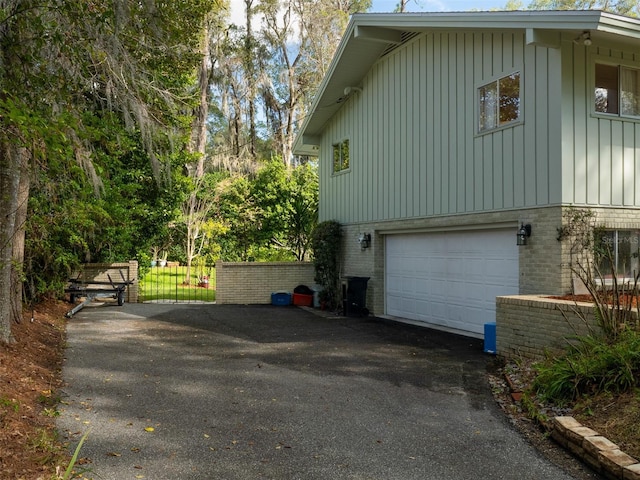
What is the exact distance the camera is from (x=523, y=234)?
9.04 meters

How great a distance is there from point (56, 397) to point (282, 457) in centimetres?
285

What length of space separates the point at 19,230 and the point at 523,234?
26.4 feet

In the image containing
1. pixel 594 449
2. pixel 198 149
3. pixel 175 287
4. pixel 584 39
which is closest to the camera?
pixel 594 449

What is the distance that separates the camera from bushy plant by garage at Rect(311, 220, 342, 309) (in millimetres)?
15242

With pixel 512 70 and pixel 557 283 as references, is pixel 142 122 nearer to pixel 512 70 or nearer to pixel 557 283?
pixel 512 70

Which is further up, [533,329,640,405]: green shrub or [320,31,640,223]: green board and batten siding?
[320,31,640,223]: green board and batten siding

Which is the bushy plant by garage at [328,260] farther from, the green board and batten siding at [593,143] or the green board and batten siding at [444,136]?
the green board and batten siding at [593,143]

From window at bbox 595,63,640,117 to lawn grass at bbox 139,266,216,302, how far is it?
11.4 m

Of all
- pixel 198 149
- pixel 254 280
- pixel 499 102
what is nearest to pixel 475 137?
pixel 499 102

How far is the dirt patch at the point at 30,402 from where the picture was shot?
12.5 ft

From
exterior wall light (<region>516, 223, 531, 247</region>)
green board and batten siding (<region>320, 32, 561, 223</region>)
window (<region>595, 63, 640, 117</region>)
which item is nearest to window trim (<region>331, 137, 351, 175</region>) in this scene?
green board and batten siding (<region>320, 32, 561, 223</region>)

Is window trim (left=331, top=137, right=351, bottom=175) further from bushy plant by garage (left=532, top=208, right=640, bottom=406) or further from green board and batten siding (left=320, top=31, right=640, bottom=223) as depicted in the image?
bushy plant by garage (left=532, top=208, right=640, bottom=406)

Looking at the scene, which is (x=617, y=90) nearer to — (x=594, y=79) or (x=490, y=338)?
(x=594, y=79)

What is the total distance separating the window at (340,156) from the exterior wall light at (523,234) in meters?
7.18
